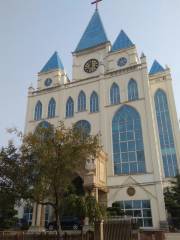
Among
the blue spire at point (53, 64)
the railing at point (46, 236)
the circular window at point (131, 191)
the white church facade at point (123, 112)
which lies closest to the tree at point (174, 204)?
the white church facade at point (123, 112)

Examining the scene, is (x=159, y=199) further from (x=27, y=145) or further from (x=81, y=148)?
(x=27, y=145)

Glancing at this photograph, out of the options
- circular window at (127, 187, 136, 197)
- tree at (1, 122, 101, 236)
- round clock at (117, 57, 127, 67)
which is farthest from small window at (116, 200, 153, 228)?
round clock at (117, 57, 127, 67)

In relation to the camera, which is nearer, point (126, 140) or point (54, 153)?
point (54, 153)

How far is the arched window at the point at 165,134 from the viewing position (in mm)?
24906

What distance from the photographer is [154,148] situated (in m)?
22.8

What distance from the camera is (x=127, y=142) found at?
974 inches

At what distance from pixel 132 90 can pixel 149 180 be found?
10226 mm

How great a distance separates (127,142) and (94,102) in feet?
21.7

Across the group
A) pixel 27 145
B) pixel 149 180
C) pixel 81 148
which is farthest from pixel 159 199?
pixel 27 145

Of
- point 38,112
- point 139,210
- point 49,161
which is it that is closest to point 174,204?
point 139,210

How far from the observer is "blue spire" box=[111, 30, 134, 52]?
30881mm

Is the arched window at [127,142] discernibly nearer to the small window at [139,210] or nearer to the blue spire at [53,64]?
the small window at [139,210]

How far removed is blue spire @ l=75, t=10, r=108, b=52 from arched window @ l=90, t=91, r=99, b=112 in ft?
27.8

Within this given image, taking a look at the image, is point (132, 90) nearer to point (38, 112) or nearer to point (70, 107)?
point (70, 107)
